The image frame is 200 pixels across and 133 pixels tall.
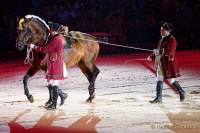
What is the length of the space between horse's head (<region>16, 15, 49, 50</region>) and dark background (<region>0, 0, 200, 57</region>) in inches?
541

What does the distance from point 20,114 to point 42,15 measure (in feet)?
49.6

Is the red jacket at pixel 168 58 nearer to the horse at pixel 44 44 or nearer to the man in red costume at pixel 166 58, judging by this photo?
the man in red costume at pixel 166 58

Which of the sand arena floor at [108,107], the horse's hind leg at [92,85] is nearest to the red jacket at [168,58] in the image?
the sand arena floor at [108,107]

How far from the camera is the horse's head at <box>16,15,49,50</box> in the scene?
1082 cm

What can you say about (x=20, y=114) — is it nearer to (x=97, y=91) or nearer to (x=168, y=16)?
(x=97, y=91)

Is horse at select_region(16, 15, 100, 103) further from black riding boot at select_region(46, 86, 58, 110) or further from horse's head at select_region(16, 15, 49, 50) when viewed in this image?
black riding boot at select_region(46, 86, 58, 110)

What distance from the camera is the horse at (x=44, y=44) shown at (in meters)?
10.9

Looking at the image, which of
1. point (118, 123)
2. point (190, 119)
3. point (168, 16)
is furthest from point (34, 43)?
point (168, 16)

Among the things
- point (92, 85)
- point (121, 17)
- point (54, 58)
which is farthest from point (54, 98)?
point (121, 17)

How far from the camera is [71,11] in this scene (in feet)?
82.9

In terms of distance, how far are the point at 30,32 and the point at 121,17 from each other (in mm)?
15503

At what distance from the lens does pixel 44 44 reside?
35.6 feet

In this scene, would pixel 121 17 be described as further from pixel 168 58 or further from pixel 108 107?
pixel 108 107

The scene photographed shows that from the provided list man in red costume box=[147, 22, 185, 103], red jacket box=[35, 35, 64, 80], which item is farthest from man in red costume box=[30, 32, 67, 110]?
man in red costume box=[147, 22, 185, 103]
